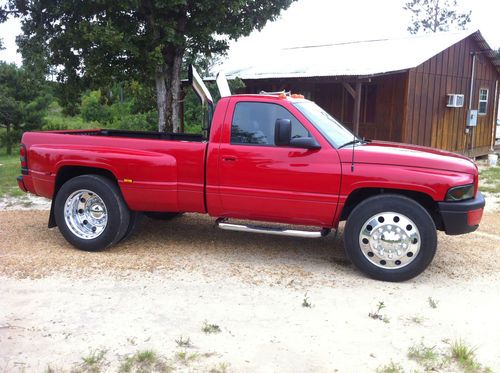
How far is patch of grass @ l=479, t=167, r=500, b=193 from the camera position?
10914 millimetres

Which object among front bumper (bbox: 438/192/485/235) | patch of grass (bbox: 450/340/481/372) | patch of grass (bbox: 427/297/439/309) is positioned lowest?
patch of grass (bbox: 450/340/481/372)

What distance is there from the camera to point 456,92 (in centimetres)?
1675

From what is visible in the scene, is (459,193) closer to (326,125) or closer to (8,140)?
(326,125)

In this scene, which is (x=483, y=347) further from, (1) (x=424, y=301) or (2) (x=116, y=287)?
(2) (x=116, y=287)

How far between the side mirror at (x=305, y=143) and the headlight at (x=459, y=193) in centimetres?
133

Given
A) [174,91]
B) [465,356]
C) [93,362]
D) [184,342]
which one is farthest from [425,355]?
[174,91]

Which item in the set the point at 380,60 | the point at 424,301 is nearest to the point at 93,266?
the point at 424,301

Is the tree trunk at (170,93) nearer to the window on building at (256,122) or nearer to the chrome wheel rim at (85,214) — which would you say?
the chrome wheel rim at (85,214)

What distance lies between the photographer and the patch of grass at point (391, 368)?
3455 mm

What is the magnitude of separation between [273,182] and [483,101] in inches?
609

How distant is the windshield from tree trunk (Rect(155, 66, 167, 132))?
644cm

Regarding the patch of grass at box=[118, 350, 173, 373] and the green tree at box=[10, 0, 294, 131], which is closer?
the patch of grass at box=[118, 350, 173, 373]

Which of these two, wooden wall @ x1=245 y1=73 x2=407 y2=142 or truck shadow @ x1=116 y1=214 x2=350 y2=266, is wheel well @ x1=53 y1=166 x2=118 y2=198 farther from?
wooden wall @ x1=245 y1=73 x2=407 y2=142

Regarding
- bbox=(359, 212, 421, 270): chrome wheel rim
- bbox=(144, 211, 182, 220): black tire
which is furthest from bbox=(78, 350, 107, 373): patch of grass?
bbox=(144, 211, 182, 220): black tire
